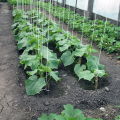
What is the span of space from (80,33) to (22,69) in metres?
3.91

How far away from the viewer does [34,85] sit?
3.69 metres

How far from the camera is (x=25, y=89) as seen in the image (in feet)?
12.7

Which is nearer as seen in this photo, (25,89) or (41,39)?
(25,89)

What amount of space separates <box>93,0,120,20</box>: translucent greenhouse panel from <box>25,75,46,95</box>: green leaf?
528cm

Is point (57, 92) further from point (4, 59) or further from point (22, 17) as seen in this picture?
point (22, 17)

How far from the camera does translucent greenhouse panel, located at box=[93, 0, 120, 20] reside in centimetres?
830

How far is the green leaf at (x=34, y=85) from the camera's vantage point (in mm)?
3603

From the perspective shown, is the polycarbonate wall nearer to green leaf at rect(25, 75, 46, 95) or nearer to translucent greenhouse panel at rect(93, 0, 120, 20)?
translucent greenhouse panel at rect(93, 0, 120, 20)

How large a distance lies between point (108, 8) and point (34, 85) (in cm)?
574

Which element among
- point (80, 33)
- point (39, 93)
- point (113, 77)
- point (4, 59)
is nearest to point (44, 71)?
point (39, 93)

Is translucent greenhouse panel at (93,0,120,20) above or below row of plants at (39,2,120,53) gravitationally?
above

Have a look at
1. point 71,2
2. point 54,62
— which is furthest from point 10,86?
point 71,2

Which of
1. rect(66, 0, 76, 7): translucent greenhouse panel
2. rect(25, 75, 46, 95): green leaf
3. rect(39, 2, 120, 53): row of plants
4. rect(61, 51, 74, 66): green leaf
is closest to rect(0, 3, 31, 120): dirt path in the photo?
rect(25, 75, 46, 95): green leaf

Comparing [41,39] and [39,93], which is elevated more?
[41,39]
